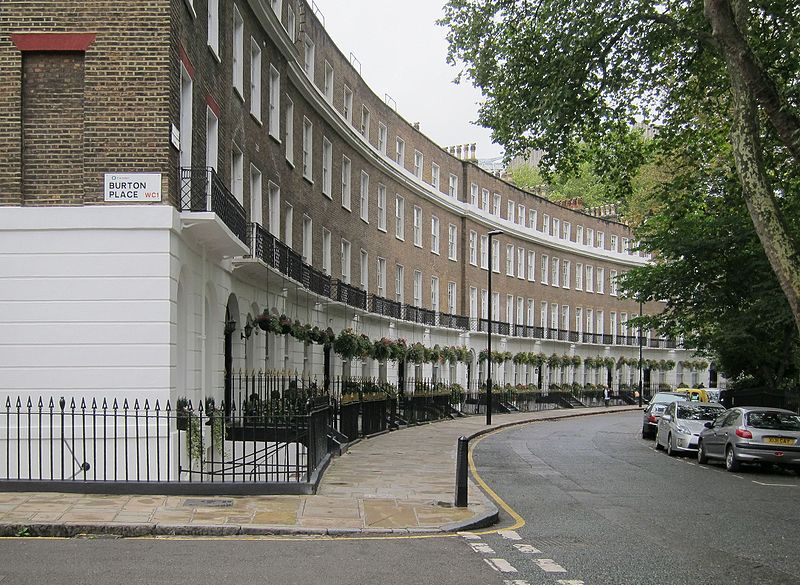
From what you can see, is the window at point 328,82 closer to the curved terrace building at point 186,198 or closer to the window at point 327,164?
the curved terrace building at point 186,198

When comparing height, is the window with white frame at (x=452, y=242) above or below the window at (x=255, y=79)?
below

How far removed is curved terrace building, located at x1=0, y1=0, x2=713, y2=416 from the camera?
14570 millimetres

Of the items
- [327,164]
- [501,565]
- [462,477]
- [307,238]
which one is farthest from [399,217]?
[501,565]

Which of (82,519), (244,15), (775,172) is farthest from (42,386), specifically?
(775,172)

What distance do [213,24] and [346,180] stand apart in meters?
17.1

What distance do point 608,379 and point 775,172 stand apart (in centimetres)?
5316

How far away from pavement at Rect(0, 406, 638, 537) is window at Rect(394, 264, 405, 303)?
2779 centimetres

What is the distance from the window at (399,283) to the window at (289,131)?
1592 centimetres

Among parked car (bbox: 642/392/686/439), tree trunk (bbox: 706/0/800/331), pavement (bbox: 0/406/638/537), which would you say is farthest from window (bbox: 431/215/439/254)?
pavement (bbox: 0/406/638/537)

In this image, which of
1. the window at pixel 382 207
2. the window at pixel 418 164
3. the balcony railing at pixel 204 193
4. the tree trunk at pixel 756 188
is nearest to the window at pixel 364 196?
the window at pixel 382 207

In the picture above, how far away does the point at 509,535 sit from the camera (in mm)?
10891

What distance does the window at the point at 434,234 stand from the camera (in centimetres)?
4953

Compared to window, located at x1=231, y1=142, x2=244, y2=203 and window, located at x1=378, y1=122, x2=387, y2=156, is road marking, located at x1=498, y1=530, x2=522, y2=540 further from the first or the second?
window, located at x1=378, y1=122, x2=387, y2=156

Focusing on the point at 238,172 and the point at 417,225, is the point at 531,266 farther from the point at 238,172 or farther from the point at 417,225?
the point at 238,172
